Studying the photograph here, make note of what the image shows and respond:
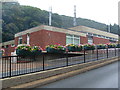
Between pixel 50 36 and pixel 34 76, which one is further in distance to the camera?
pixel 50 36

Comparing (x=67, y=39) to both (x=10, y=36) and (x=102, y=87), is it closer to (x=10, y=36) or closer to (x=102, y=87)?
(x=102, y=87)

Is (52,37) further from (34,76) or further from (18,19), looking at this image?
(18,19)

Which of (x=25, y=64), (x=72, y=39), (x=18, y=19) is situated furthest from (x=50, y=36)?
(x=18, y=19)

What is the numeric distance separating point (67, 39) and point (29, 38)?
6.10 metres

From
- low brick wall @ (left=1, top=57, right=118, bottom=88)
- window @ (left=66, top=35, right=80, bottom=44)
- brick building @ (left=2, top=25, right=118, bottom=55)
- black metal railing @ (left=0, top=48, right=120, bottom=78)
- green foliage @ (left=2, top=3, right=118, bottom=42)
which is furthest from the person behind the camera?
green foliage @ (left=2, top=3, right=118, bottom=42)

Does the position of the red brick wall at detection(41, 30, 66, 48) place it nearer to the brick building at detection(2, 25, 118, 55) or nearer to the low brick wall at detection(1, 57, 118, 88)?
the brick building at detection(2, 25, 118, 55)

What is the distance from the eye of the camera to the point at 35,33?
1923 cm

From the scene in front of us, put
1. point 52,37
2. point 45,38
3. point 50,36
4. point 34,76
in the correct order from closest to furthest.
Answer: point 34,76, point 45,38, point 50,36, point 52,37

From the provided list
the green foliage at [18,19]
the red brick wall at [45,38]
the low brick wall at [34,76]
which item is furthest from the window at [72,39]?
the green foliage at [18,19]

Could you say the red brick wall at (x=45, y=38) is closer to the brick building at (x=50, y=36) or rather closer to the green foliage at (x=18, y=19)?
the brick building at (x=50, y=36)

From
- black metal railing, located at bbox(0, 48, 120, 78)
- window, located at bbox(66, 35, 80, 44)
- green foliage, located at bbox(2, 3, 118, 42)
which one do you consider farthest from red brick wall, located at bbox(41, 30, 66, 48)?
green foliage, located at bbox(2, 3, 118, 42)

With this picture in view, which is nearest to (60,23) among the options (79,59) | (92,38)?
(92,38)

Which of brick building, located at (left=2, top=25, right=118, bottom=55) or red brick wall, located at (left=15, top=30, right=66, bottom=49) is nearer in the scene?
red brick wall, located at (left=15, top=30, right=66, bottom=49)

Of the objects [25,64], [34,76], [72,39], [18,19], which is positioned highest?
[18,19]
